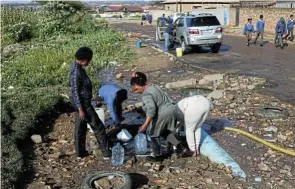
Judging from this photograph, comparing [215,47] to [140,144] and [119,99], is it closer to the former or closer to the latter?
[119,99]

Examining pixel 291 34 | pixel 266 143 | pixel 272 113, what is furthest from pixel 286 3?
pixel 266 143

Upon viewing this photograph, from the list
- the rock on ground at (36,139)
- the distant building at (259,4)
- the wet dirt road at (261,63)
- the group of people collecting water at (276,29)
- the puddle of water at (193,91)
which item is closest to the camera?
the rock on ground at (36,139)

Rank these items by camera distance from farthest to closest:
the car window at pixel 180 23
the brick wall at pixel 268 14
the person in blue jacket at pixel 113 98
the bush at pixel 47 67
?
the brick wall at pixel 268 14
the car window at pixel 180 23
the bush at pixel 47 67
the person in blue jacket at pixel 113 98

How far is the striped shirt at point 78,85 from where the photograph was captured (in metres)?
5.42

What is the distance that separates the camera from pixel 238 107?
8672 millimetres

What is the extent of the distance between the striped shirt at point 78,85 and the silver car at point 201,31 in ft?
40.8

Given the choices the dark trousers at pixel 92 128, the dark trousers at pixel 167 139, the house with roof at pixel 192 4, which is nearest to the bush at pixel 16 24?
the dark trousers at pixel 92 128

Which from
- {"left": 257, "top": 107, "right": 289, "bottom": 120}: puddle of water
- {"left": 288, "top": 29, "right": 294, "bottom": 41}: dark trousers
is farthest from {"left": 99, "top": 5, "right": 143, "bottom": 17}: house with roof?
{"left": 257, "top": 107, "right": 289, "bottom": 120}: puddle of water

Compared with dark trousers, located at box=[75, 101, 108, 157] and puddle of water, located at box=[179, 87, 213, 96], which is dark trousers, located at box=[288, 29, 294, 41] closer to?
puddle of water, located at box=[179, 87, 213, 96]

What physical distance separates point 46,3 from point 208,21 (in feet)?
53.3

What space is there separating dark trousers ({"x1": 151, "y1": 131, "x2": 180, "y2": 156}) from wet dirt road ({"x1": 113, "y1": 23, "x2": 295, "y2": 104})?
14.4ft

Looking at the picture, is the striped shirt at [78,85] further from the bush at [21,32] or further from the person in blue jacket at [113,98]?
the bush at [21,32]

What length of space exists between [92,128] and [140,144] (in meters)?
0.80

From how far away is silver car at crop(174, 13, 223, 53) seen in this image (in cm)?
1736
